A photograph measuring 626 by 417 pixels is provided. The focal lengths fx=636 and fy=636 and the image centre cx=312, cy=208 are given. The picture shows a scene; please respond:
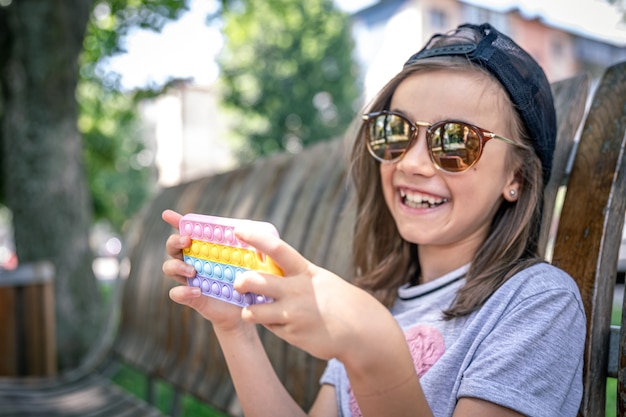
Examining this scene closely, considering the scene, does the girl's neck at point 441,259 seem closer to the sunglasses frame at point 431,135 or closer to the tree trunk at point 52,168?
the sunglasses frame at point 431,135

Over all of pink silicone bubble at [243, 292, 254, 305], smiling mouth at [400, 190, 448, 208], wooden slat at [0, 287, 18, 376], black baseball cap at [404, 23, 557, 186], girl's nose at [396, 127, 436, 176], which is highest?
black baseball cap at [404, 23, 557, 186]

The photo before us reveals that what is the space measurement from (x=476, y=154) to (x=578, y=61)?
1.79 metres

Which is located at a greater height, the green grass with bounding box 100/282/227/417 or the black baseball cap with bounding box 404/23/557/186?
the black baseball cap with bounding box 404/23/557/186

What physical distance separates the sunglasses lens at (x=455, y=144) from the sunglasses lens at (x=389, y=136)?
66 mm

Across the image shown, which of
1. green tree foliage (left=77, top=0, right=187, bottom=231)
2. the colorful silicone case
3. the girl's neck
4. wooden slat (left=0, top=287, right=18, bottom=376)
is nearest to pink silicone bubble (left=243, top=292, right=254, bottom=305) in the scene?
the colorful silicone case

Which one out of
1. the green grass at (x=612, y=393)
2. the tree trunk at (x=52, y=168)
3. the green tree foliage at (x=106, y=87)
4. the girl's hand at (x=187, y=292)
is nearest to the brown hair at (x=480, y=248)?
the girl's hand at (x=187, y=292)

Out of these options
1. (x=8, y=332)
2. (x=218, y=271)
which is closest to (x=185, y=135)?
(x=8, y=332)

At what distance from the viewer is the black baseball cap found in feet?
3.93

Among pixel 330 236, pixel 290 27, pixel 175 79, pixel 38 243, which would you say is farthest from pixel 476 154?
pixel 290 27

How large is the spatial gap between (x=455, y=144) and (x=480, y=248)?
23cm

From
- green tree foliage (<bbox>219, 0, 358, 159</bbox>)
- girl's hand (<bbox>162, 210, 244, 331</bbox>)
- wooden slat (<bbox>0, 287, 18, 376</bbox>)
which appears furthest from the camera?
green tree foliage (<bbox>219, 0, 358, 159</bbox>)

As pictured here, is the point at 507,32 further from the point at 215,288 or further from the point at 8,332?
the point at 8,332

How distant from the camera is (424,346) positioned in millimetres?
1227

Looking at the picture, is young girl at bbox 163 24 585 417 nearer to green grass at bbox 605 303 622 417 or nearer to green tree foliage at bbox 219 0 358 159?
green grass at bbox 605 303 622 417
